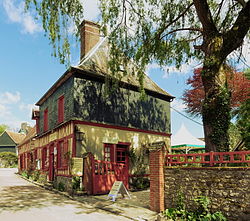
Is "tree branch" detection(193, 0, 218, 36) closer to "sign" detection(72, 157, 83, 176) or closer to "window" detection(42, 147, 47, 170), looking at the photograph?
"sign" detection(72, 157, 83, 176)

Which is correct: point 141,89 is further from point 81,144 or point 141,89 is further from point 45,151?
point 45,151

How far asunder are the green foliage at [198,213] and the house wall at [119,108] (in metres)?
7.12

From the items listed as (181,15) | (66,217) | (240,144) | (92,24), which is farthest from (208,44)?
(92,24)

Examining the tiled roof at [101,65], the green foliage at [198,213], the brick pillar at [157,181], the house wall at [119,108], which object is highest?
the tiled roof at [101,65]

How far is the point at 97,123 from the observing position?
13680mm

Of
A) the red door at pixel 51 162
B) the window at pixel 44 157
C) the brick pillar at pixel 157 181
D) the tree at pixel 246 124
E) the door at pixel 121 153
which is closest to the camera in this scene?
the brick pillar at pixel 157 181

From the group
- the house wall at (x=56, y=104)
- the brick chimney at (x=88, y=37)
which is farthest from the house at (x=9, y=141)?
the brick chimney at (x=88, y=37)

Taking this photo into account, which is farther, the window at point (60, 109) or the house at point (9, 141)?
the house at point (9, 141)

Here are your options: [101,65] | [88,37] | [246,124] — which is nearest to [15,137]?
[88,37]

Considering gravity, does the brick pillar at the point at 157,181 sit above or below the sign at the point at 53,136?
below

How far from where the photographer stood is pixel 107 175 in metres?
12.6

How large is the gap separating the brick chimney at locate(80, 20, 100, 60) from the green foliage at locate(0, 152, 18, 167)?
3145 centimetres

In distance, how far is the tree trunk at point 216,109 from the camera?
820 centimetres

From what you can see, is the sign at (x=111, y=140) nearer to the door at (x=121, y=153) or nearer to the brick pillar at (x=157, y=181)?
the door at (x=121, y=153)
